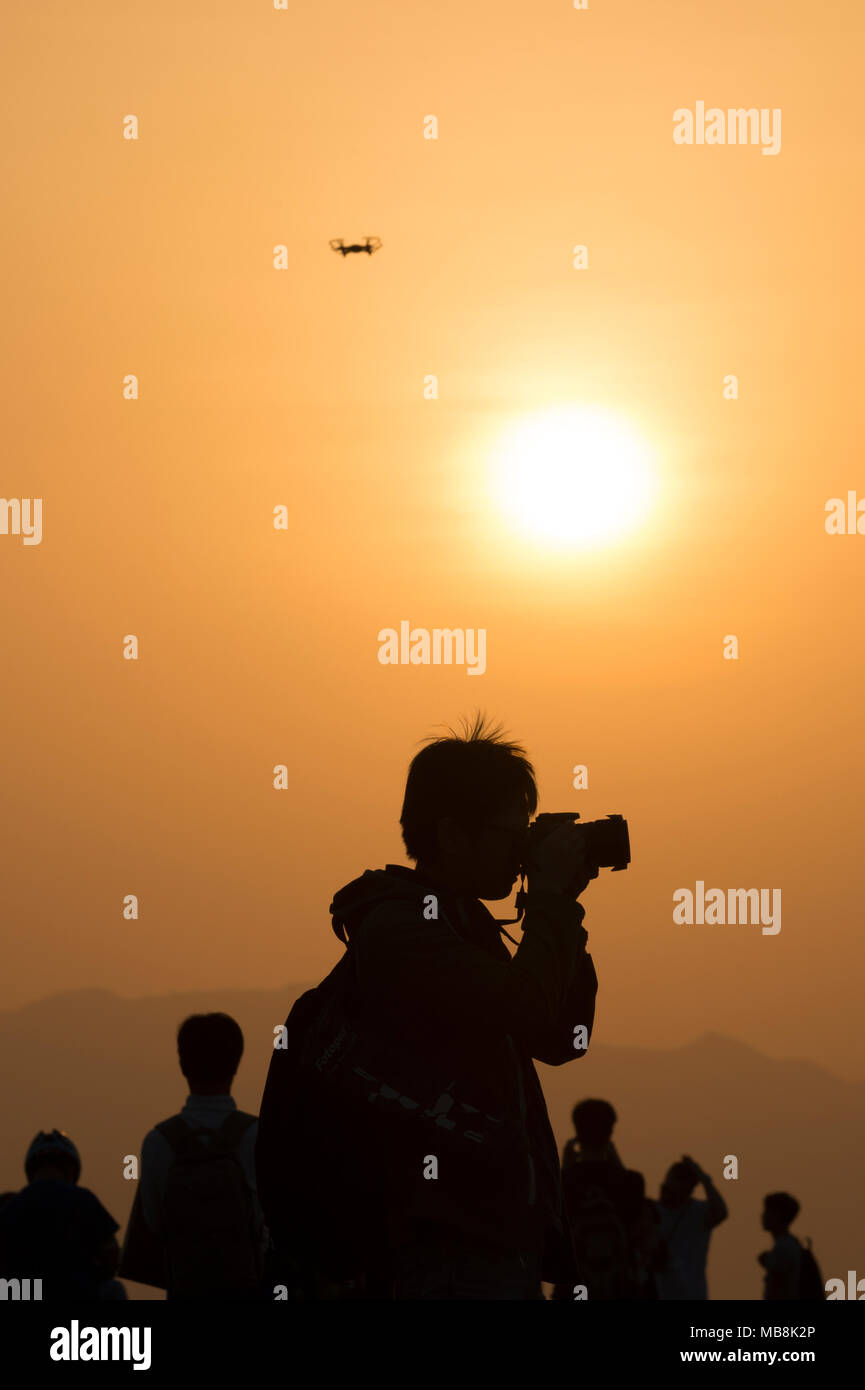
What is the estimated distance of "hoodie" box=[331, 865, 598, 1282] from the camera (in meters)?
3.47

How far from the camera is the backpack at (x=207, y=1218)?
6434mm

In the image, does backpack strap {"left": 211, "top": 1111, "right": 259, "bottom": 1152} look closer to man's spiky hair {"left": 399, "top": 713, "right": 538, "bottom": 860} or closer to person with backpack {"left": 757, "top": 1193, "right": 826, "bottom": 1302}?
man's spiky hair {"left": 399, "top": 713, "right": 538, "bottom": 860}

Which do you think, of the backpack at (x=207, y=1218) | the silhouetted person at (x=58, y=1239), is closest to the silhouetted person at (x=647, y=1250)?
the backpack at (x=207, y=1218)

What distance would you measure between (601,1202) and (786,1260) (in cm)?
544

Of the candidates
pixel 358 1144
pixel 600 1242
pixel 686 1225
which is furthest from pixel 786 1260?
pixel 358 1144

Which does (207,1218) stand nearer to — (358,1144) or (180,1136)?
(180,1136)

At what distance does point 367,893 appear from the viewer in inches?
147

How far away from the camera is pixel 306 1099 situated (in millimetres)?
3498

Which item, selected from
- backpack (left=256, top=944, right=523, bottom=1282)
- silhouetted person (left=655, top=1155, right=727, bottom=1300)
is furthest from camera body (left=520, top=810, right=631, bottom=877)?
silhouetted person (left=655, top=1155, right=727, bottom=1300)

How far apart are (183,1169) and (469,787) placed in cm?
333
